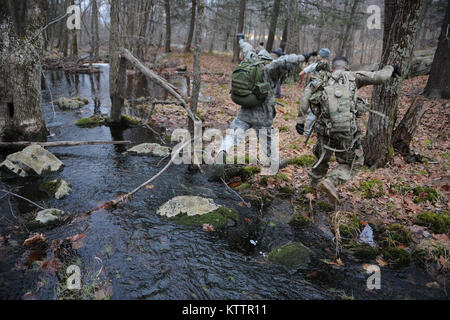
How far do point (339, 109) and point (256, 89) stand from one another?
1.57m

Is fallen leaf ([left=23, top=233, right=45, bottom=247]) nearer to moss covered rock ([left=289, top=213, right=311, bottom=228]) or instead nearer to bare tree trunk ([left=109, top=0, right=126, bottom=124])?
moss covered rock ([left=289, top=213, right=311, bottom=228])

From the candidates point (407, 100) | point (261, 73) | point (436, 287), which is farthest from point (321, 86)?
point (407, 100)

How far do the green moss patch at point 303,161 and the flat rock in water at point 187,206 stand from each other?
2795mm

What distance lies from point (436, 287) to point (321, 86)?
3.27 m

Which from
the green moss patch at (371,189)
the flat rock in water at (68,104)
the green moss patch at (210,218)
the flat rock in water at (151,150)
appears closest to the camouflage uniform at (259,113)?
the green moss patch at (210,218)

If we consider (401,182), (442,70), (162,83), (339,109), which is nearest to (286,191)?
(339,109)

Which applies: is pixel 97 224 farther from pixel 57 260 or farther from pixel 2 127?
pixel 2 127

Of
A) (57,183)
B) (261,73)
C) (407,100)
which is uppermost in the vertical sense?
(261,73)

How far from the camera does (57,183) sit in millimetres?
5660

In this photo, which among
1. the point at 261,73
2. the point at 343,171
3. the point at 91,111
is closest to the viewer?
the point at 343,171

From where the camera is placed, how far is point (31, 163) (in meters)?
6.23

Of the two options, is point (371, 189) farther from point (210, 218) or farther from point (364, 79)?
point (210, 218)

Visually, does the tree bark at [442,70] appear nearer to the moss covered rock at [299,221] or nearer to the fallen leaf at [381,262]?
the moss covered rock at [299,221]

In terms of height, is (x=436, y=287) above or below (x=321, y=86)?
below
